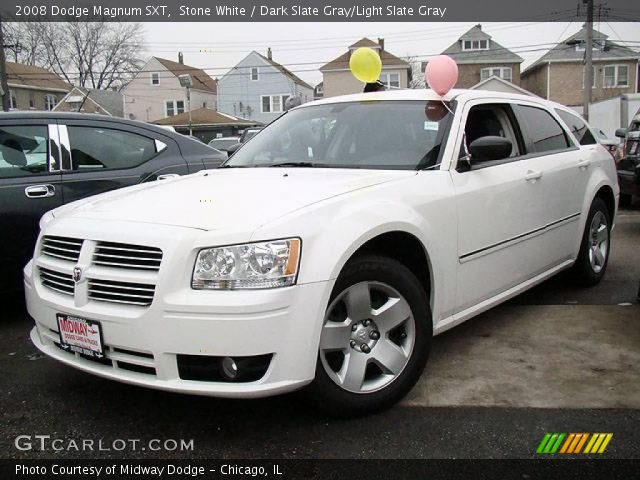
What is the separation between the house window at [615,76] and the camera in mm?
41281

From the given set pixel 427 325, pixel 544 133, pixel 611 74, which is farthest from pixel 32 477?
pixel 611 74

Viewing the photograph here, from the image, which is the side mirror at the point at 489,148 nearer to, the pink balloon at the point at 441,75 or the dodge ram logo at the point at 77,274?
the pink balloon at the point at 441,75

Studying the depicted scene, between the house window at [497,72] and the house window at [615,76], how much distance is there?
6.44 m

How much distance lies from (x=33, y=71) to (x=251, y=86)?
1930cm

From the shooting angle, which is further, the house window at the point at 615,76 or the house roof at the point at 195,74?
the house roof at the point at 195,74

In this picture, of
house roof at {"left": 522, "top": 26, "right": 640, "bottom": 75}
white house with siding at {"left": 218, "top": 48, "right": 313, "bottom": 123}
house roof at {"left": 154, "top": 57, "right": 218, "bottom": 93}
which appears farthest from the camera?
house roof at {"left": 154, "top": 57, "right": 218, "bottom": 93}

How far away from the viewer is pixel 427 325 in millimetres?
3033

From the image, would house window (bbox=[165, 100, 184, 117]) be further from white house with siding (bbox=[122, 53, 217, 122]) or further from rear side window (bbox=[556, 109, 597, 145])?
rear side window (bbox=[556, 109, 597, 145])

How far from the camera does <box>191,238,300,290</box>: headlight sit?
2.46 meters

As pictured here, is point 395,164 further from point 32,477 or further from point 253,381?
point 32,477

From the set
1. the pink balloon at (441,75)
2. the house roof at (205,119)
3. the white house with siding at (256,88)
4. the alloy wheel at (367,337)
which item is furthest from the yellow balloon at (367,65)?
the white house with siding at (256,88)

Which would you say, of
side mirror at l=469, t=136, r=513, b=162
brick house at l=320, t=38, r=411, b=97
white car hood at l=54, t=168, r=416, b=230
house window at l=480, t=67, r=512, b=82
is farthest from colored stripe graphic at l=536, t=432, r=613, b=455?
house window at l=480, t=67, r=512, b=82

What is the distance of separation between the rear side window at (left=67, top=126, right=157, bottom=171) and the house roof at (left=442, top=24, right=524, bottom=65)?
135 feet

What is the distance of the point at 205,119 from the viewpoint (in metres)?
45.8
